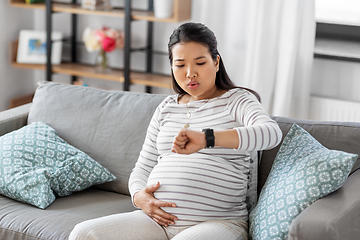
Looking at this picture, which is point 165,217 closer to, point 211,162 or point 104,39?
point 211,162

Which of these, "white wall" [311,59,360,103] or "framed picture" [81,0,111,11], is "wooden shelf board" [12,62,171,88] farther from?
"white wall" [311,59,360,103]

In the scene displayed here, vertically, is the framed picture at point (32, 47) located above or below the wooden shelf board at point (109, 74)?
above

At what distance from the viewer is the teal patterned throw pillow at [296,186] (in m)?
1.34

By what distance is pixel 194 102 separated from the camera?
1.61m

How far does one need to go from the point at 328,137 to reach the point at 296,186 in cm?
37

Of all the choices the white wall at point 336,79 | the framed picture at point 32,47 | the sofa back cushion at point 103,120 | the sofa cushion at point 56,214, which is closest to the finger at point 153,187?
the sofa cushion at point 56,214

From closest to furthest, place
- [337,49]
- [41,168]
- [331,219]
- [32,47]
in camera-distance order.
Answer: [331,219] → [41,168] → [337,49] → [32,47]

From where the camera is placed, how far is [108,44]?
3.25 metres

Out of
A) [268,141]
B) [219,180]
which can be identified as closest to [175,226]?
[219,180]

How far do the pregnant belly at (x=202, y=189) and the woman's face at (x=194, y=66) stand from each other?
8.9 inches

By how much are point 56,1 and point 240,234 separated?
276cm

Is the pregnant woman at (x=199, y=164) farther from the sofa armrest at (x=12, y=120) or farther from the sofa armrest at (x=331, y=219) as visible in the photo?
the sofa armrest at (x=12, y=120)

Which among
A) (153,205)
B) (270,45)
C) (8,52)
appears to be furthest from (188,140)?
(8,52)

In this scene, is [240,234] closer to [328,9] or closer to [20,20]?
[328,9]
